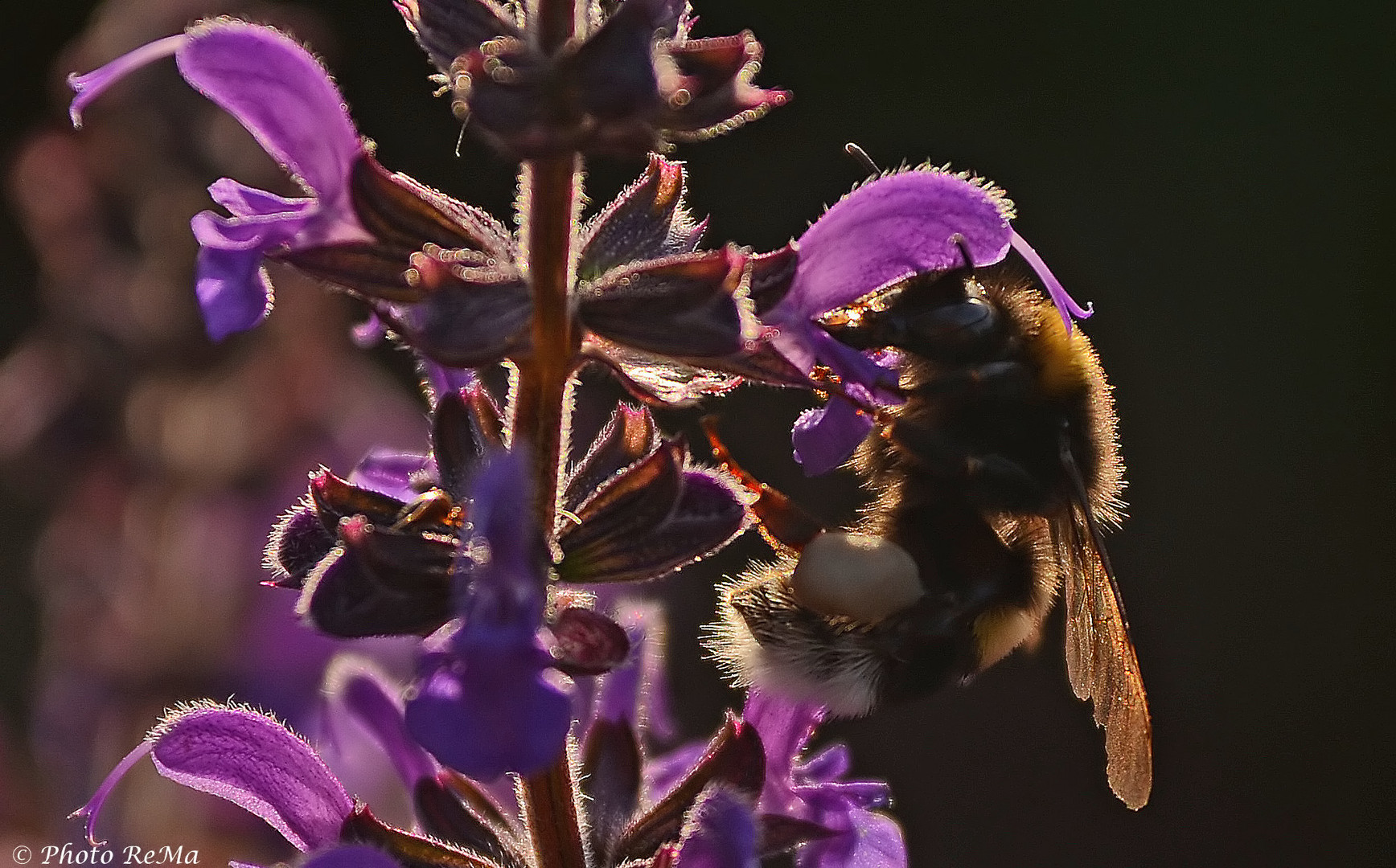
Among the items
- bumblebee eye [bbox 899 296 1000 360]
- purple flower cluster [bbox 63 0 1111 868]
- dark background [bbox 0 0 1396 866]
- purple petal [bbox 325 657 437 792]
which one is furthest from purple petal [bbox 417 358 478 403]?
dark background [bbox 0 0 1396 866]

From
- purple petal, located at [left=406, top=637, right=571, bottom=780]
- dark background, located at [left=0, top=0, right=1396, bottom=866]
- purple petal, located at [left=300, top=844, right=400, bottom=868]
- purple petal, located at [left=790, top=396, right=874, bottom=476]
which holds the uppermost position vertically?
purple petal, located at [left=406, top=637, right=571, bottom=780]

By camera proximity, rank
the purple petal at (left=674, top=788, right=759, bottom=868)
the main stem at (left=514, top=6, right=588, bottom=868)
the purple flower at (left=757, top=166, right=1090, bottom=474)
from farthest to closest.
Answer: the purple flower at (left=757, top=166, right=1090, bottom=474) < the purple petal at (left=674, top=788, right=759, bottom=868) < the main stem at (left=514, top=6, right=588, bottom=868)

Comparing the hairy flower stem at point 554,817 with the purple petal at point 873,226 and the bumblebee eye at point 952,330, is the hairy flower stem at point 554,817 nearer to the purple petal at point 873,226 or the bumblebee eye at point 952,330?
the purple petal at point 873,226

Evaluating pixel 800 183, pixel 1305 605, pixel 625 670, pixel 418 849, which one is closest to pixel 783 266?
pixel 625 670

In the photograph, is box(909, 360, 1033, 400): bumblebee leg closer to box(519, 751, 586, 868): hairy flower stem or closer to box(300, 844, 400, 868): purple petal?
box(519, 751, 586, 868): hairy flower stem

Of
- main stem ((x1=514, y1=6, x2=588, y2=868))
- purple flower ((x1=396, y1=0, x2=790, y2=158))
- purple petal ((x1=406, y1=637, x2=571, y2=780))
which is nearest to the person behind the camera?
purple petal ((x1=406, y1=637, x2=571, y2=780))

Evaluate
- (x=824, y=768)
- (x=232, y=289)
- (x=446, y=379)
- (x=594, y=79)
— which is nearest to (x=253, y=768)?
(x=446, y=379)

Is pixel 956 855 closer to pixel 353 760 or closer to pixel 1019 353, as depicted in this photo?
pixel 353 760
